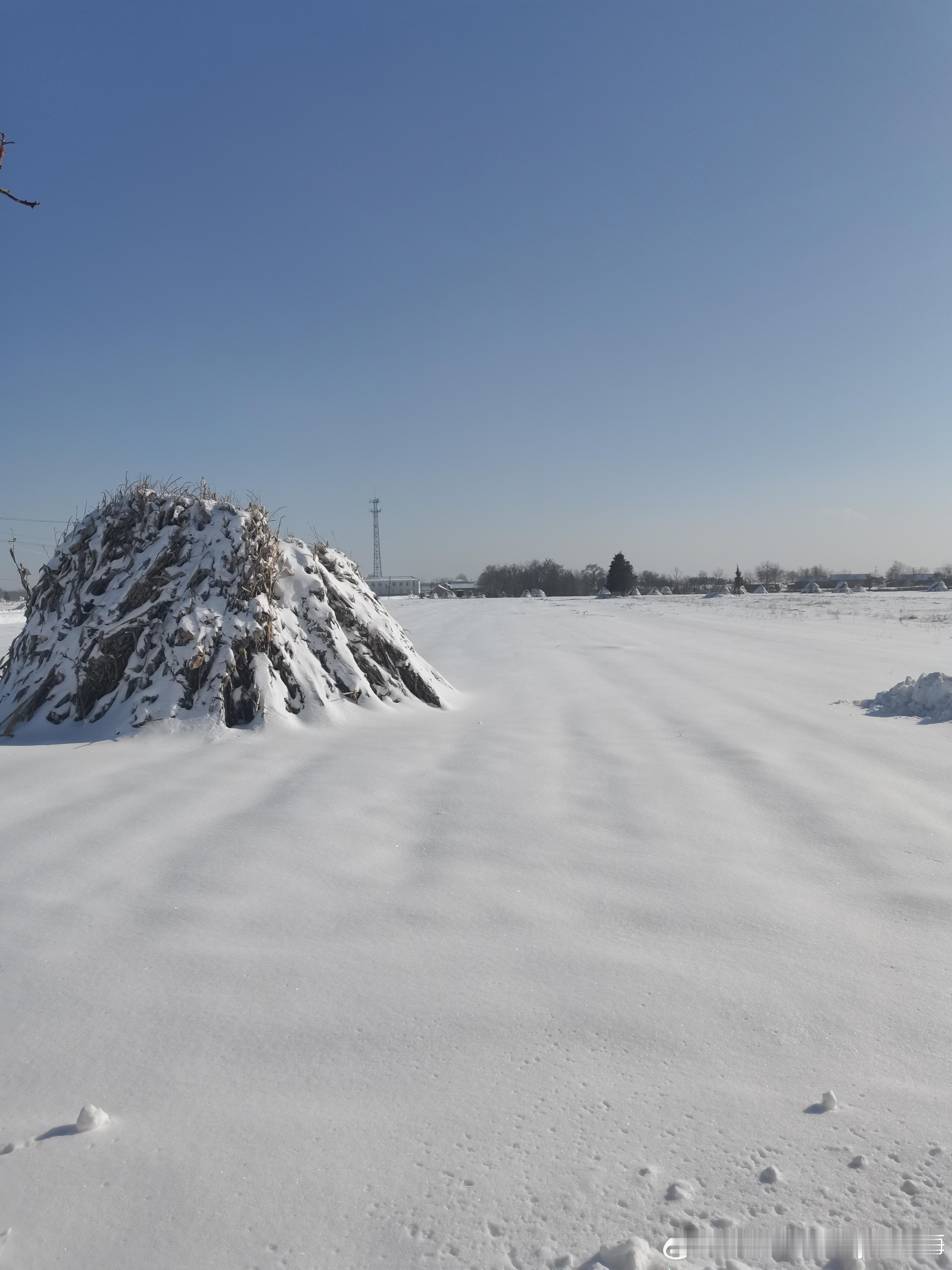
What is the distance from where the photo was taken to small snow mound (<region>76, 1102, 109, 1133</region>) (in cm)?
145

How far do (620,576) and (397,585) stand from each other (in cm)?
2599

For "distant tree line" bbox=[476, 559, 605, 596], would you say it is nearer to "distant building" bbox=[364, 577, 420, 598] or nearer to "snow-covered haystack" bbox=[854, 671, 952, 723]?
"distant building" bbox=[364, 577, 420, 598]

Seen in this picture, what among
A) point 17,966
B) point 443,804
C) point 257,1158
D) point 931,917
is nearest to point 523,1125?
point 257,1158

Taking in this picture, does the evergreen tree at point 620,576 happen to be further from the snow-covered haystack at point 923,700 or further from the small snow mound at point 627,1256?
the small snow mound at point 627,1256

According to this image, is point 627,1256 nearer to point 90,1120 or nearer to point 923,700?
point 90,1120

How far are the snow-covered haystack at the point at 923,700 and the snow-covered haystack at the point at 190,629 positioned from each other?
3680mm

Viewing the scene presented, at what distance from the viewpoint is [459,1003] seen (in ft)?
6.18

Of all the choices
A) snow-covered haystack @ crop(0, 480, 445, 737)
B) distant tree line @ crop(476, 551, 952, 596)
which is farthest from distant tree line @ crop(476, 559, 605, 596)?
snow-covered haystack @ crop(0, 480, 445, 737)

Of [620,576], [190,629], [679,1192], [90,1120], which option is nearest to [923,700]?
[679,1192]

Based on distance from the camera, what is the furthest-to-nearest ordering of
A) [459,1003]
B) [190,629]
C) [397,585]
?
1. [397,585]
2. [190,629]
3. [459,1003]

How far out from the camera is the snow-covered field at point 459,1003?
129 cm

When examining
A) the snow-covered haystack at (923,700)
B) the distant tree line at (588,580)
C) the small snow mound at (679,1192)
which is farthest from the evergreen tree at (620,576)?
the small snow mound at (679,1192)

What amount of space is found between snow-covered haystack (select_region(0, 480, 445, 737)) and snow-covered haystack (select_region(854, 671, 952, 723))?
3.68 meters

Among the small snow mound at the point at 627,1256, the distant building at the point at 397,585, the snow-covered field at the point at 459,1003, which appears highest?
the distant building at the point at 397,585
